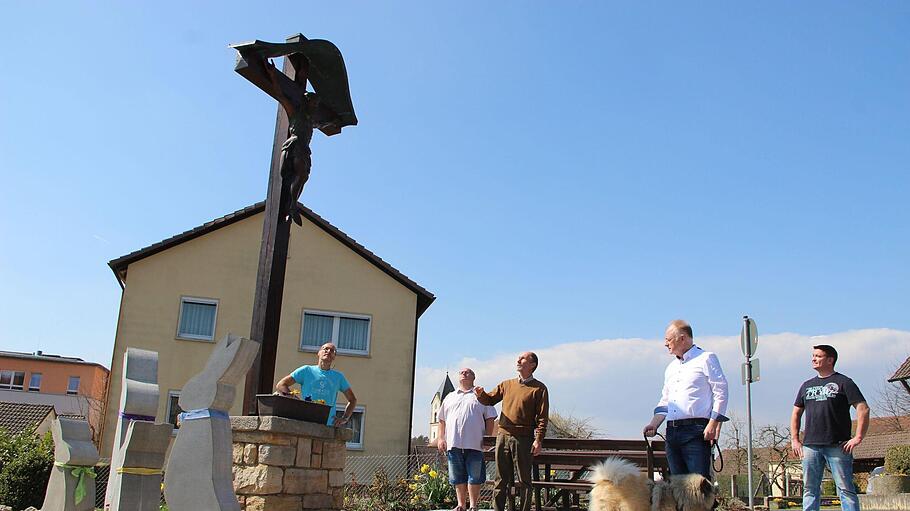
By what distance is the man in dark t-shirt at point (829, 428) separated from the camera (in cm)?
631

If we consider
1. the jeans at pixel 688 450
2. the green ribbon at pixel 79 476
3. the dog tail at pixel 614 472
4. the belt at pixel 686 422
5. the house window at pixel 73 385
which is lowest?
the green ribbon at pixel 79 476

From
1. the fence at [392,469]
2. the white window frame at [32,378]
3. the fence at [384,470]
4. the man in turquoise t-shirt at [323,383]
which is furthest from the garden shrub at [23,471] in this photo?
the white window frame at [32,378]

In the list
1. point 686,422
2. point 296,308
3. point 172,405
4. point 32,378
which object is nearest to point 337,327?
point 296,308

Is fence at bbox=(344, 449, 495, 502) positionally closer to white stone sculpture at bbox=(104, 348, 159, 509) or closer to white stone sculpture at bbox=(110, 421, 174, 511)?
white stone sculpture at bbox=(104, 348, 159, 509)

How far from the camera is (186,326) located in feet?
68.9

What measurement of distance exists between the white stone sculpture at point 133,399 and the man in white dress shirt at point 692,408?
3704mm

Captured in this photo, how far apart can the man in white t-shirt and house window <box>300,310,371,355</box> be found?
13.7 meters

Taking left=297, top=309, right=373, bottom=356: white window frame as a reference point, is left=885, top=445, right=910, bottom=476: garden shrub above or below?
below

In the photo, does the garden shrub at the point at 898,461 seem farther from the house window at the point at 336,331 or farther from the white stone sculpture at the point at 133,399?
the white stone sculpture at the point at 133,399

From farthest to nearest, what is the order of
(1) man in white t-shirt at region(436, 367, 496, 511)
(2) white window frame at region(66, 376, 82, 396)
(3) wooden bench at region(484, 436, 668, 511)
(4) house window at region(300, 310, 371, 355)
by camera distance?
1. (2) white window frame at region(66, 376, 82, 396)
2. (4) house window at region(300, 310, 371, 355)
3. (3) wooden bench at region(484, 436, 668, 511)
4. (1) man in white t-shirt at region(436, 367, 496, 511)

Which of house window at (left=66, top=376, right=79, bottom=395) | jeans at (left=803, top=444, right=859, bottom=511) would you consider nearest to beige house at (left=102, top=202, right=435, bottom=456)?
jeans at (left=803, top=444, right=859, bottom=511)

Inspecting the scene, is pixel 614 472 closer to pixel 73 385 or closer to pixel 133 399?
pixel 133 399

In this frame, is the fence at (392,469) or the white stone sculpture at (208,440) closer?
the white stone sculpture at (208,440)

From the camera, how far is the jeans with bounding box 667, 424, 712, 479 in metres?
5.42
